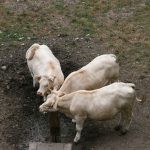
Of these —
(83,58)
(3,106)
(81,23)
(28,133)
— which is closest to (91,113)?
(28,133)

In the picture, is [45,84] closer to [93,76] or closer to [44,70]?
[44,70]

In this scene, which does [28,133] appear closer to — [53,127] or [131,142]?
[53,127]

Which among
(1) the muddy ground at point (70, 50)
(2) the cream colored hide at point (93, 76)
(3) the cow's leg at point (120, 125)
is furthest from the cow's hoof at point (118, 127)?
(2) the cream colored hide at point (93, 76)

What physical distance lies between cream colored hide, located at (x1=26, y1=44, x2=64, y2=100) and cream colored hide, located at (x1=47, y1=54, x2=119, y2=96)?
0.32m

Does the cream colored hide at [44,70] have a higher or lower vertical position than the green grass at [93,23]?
higher

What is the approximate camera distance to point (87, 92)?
11.6 metres

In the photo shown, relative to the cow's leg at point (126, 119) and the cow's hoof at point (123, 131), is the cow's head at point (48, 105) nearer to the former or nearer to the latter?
the cow's leg at point (126, 119)

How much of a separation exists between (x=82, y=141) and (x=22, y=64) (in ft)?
12.0

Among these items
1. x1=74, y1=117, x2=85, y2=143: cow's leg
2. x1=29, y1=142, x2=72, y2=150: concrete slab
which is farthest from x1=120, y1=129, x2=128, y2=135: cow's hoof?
x1=29, y1=142, x2=72, y2=150: concrete slab

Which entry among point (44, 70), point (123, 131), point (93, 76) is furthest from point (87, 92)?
A: point (44, 70)

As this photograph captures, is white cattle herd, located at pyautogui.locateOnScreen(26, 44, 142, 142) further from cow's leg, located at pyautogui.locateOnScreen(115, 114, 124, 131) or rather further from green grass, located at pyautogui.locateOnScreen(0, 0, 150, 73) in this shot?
green grass, located at pyautogui.locateOnScreen(0, 0, 150, 73)

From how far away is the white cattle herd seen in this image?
1138cm

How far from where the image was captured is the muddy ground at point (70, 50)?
1208cm

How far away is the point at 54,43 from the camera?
15938mm
